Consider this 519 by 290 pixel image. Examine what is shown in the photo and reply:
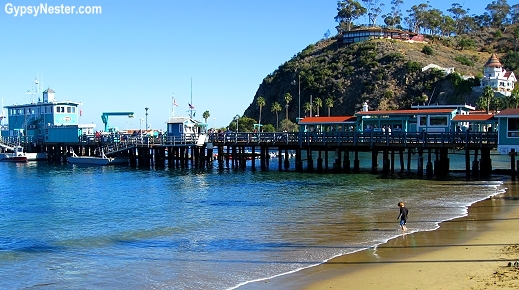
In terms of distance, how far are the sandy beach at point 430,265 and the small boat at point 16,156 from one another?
2517 inches

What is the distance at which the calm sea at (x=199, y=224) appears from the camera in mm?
16797

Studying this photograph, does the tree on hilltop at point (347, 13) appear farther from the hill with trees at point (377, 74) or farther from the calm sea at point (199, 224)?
the calm sea at point (199, 224)

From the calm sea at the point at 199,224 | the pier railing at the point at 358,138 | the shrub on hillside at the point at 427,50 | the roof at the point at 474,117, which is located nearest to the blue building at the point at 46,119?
the pier railing at the point at 358,138

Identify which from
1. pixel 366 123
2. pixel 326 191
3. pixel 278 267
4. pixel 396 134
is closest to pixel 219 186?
pixel 326 191

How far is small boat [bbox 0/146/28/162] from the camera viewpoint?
73.8 metres

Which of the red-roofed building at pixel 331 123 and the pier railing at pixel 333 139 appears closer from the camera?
the pier railing at pixel 333 139

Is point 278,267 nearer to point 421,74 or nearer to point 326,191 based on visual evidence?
point 326,191

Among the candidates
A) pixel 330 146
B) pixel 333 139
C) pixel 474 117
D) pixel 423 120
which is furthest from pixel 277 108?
pixel 474 117

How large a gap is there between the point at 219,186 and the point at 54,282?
25113mm

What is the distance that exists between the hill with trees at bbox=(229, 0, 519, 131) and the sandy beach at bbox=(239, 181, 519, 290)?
7285 cm

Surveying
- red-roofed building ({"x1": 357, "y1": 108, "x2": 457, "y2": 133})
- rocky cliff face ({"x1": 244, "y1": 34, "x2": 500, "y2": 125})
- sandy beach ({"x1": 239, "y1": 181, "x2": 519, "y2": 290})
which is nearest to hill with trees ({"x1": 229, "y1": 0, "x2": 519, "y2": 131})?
rocky cliff face ({"x1": 244, "y1": 34, "x2": 500, "y2": 125})

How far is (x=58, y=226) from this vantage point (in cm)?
2564

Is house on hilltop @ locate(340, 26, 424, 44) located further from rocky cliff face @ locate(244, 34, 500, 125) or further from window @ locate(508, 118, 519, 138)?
window @ locate(508, 118, 519, 138)

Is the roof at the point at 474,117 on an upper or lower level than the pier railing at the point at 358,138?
upper
